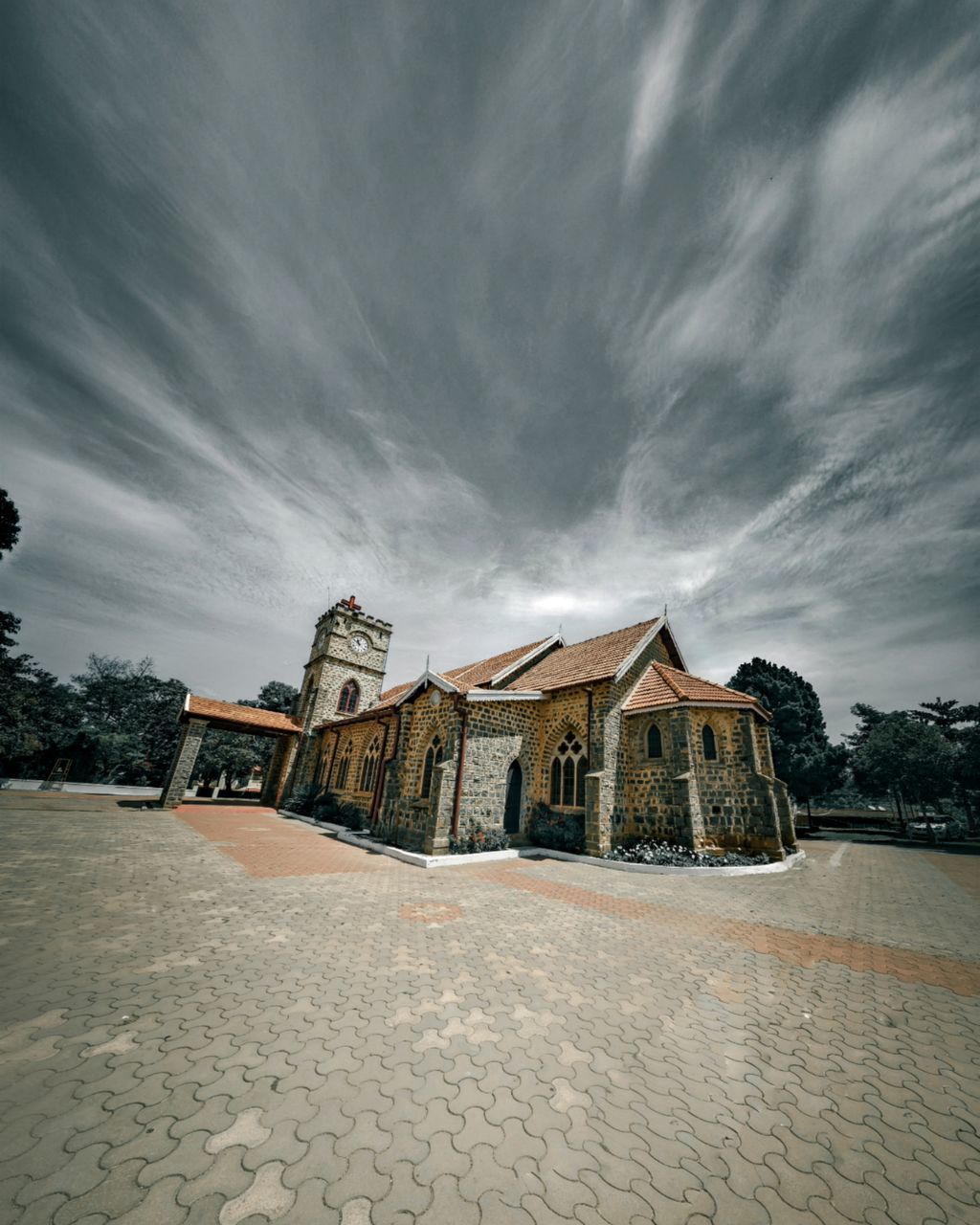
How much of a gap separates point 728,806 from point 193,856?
1463cm

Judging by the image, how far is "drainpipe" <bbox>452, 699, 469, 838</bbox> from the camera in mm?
12742

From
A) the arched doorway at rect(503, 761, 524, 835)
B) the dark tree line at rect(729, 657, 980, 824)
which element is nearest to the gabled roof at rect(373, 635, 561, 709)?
the arched doorway at rect(503, 761, 524, 835)

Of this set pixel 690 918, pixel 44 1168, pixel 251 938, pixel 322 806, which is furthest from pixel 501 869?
pixel 322 806

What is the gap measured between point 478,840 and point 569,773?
388 cm

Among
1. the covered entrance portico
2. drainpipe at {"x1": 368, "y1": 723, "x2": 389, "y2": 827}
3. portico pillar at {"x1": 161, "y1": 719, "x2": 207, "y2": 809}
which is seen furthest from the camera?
the covered entrance portico

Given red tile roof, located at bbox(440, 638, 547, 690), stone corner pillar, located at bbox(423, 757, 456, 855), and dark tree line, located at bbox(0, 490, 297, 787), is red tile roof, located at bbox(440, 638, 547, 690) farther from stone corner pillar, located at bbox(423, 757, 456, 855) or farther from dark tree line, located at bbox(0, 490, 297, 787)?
dark tree line, located at bbox(0, 490, 297, 787)

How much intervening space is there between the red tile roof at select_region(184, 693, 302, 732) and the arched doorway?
648 inches

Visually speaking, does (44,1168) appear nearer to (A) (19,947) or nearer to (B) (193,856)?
(A) (19,947)

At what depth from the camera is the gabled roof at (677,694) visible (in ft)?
45.3

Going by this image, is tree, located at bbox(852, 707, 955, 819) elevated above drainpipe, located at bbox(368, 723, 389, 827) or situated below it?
above

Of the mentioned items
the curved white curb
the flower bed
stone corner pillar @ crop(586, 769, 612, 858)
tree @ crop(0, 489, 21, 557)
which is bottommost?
the curved white curb

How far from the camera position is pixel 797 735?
1183 inches

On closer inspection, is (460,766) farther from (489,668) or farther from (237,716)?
(237,716)

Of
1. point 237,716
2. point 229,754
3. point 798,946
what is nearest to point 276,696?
point 229,754
